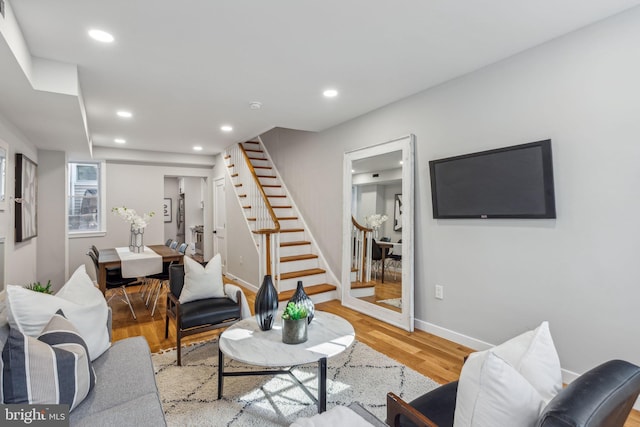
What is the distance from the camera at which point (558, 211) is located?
239cm

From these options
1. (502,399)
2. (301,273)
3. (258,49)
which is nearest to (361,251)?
(301,273)

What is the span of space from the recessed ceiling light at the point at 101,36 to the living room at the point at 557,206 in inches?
20.1

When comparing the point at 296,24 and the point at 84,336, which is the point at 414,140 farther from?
the point at 84,336

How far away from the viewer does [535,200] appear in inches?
96.5

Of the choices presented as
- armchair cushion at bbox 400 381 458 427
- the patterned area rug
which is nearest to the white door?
the patterned area rug

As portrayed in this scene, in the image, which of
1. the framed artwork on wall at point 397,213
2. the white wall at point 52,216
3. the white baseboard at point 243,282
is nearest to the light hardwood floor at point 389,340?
the framed artwork on wall at point 397,213

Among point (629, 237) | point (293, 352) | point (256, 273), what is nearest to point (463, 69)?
point (629, 237)

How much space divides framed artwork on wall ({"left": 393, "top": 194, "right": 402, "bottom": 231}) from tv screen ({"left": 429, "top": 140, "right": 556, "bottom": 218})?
42 cm

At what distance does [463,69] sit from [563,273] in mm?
1838

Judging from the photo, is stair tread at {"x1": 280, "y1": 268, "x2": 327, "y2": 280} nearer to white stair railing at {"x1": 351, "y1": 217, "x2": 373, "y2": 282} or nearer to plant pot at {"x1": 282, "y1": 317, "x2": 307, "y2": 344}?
white stair railing at {"x1": 351, "y1": 217, "x2": 373, "y2": 282}

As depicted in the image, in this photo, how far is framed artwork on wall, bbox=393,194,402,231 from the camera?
3.54 metres

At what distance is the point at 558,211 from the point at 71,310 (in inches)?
126

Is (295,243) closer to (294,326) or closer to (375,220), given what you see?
(375,220)

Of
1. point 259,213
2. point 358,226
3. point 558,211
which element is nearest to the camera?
point 558,211
